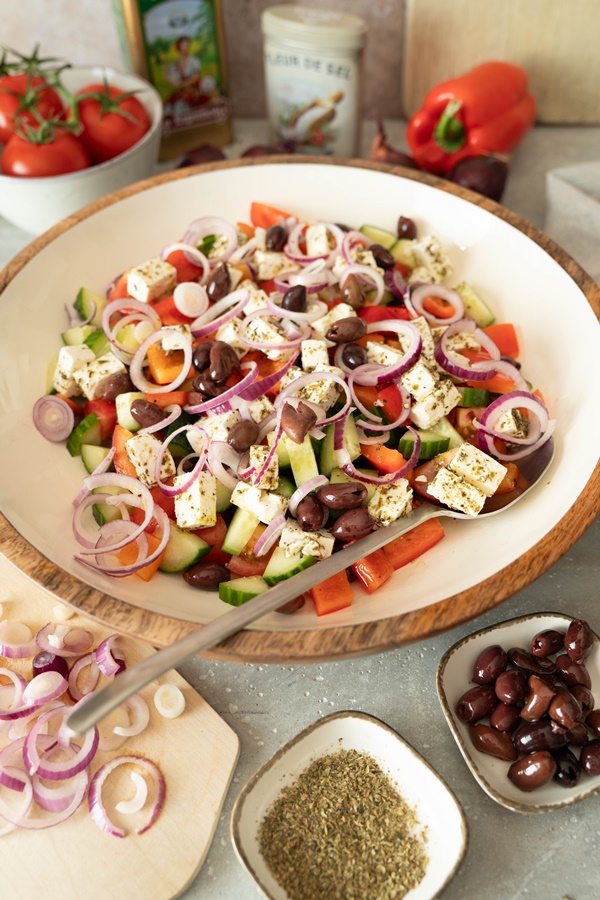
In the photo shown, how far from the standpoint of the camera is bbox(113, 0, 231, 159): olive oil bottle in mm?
3246

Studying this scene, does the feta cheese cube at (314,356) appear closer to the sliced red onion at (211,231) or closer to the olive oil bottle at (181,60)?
the sliced red onion at (211,231)

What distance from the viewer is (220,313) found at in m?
2.60

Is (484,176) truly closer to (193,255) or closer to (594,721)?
(193,255)

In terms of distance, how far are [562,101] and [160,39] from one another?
6.46ft

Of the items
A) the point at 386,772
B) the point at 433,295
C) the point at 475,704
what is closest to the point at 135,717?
the point at 386,772

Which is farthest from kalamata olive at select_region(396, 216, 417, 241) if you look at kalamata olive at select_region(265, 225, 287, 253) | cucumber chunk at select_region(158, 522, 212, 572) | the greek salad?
cucumber chunk at select_region(158, 522, 212, 572)

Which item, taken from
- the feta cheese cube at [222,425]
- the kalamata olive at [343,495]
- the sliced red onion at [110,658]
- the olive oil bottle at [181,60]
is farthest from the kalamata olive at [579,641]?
the olive oil bottle at [181,60]

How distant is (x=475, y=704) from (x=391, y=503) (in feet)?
1.78

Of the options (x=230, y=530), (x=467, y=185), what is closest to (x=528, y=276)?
(x=467, y=185)

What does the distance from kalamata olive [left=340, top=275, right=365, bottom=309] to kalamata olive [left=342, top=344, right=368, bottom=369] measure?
0.65ft

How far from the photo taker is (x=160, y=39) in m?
3.33

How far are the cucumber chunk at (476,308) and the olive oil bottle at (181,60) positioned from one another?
1.72m

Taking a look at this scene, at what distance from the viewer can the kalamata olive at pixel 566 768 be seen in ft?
5.89

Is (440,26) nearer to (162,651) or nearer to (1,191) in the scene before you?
(1,191)
